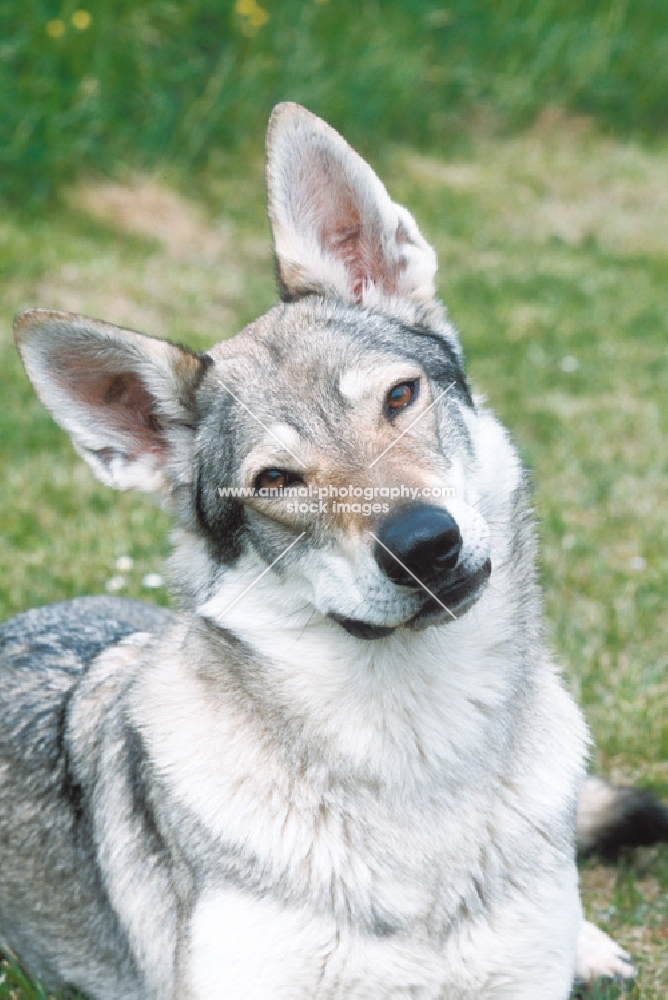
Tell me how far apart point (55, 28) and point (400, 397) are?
6916 mm

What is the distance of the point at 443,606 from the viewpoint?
2.76 metres

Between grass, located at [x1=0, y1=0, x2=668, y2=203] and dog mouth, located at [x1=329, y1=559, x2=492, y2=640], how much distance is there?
7.07 meters

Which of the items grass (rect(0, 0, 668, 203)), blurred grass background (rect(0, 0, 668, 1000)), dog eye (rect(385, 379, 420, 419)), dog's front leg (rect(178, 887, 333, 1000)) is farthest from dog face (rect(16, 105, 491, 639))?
grass (rect(0, 0, 668, 203))

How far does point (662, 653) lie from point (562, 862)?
215cm

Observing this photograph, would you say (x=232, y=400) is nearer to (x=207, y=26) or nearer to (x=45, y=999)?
(x=45, y=999)

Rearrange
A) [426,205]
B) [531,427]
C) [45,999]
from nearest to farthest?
1. [45,999]
2. [531,427]
3. [426,205]

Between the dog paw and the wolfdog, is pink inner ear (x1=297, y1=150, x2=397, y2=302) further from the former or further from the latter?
the dog paw

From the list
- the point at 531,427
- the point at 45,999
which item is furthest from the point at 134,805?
the point at 531,427

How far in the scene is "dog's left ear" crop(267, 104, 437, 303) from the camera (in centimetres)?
321

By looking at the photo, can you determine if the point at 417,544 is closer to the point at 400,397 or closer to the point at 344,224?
the point at 400,397

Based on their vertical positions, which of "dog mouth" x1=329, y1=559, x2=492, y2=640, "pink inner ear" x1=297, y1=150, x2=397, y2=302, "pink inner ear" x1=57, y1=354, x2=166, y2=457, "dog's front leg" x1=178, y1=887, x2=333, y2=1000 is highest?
"pink inner ear" x1=297, y1=150, x2=397, y2=302

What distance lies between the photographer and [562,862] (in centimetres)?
302

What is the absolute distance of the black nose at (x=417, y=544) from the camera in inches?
103

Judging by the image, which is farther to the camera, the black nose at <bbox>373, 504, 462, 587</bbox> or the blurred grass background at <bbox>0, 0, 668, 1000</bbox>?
the blurred grass background at <bbox>0, 0, 668, 1000</bbox>
